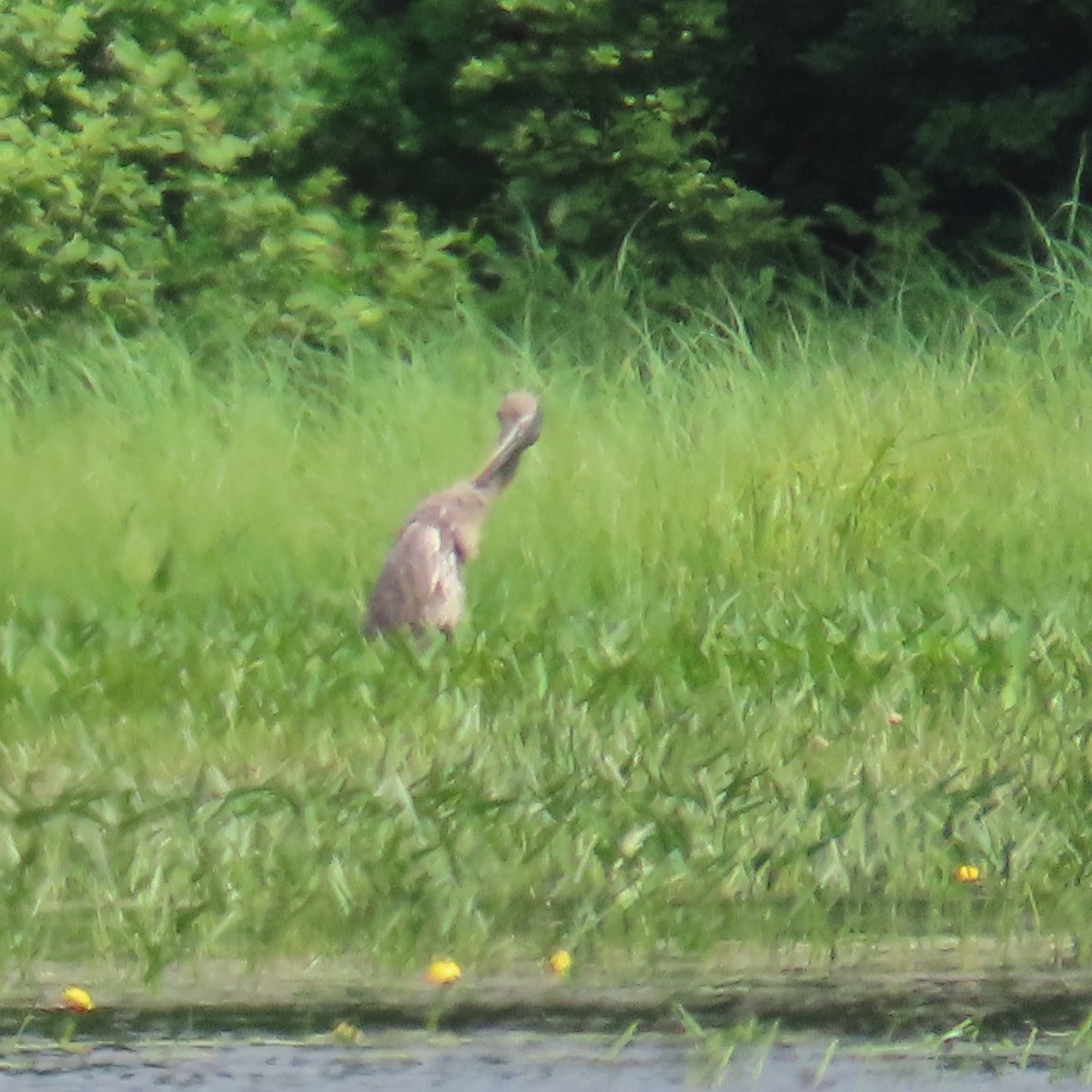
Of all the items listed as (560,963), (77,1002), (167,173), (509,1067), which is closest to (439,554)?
(560,963)

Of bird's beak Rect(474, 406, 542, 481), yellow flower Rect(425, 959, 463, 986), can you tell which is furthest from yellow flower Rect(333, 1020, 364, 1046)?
bird's beak Rect(474, 406, 542, 481)

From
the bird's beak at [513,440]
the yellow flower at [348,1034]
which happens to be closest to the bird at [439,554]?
the bird's beak at [513,440]

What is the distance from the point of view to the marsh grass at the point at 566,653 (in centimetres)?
418

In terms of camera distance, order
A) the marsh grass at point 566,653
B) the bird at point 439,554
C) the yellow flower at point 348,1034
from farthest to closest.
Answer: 1. the bird at point 439,554
2. the marsh grass at point 566,653
3. the yellow flower at point 348,1034

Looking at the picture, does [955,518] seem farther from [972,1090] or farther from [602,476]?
[972,1090]

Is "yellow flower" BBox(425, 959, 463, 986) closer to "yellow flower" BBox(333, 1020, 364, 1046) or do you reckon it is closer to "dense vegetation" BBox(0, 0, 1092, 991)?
"dense vegetation" BBox(0, 0, 1092, 991)

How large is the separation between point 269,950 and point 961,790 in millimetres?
1398

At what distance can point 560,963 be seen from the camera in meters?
3.80

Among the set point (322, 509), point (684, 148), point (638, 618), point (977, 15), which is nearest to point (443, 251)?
point (684, 148)

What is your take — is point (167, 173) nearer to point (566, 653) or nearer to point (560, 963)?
point (566, 653)

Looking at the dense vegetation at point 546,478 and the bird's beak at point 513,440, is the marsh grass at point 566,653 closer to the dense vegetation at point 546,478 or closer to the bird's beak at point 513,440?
the dense vegetation at point 546,478

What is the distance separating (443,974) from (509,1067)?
0.41 m

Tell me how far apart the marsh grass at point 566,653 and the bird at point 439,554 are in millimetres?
114

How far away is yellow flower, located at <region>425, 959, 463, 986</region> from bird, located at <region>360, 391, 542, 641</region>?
8.23 ft
